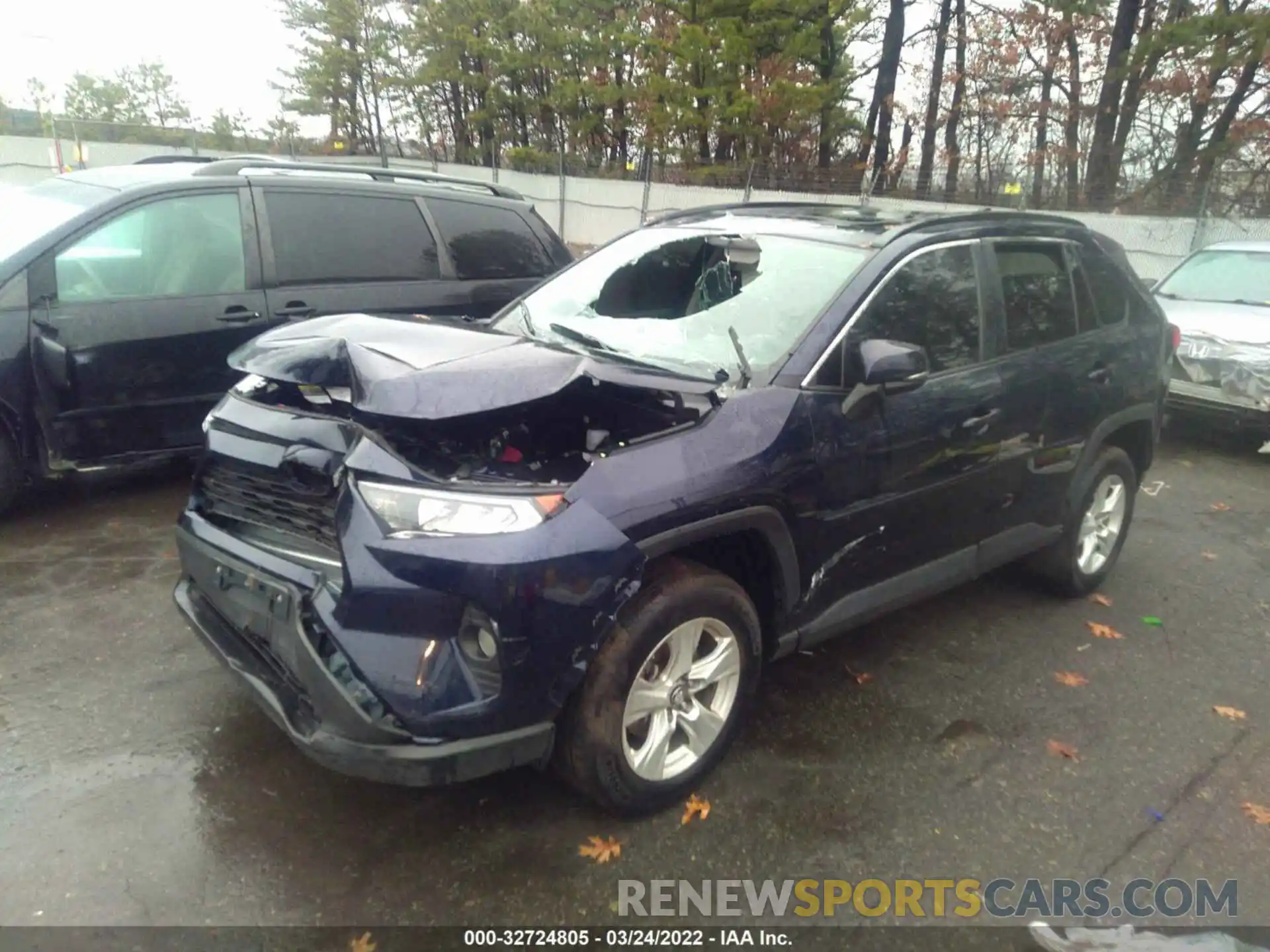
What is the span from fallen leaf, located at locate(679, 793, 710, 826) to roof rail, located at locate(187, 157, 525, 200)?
176 inches

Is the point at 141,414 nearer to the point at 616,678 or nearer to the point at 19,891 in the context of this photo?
the point at 19,891

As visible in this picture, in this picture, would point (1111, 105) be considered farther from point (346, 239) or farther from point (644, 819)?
point (644, 819)

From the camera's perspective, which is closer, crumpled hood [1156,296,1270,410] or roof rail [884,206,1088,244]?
roof rail [884,206,1088,244]

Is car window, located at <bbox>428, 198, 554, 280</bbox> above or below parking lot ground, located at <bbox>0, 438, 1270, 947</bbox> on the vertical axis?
above

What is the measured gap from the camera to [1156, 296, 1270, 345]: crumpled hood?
7473 millimetres

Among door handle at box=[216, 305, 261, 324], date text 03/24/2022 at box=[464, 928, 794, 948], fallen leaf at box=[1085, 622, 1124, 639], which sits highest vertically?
door handle at box=[216, 305, 261, 324]

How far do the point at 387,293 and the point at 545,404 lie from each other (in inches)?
132

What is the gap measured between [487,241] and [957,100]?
22.1m

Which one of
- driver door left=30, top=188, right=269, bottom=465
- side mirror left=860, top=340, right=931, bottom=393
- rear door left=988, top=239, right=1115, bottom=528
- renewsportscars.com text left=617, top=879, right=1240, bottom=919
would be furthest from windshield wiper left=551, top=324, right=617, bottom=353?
driver door left=30, top=188, right=269, bottom=465

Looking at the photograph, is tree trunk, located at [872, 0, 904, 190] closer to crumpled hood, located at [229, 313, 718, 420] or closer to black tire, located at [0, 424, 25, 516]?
black tire, located at [0, 424, 25, 516]

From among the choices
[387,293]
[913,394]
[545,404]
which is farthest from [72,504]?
[913,394]

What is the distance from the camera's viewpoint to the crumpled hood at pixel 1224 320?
747 cm

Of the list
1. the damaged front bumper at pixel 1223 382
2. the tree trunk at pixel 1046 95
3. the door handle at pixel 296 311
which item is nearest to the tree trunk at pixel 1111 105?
the tree trunk at pixel 1046 95

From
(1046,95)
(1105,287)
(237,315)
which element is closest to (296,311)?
A: (237,315)
